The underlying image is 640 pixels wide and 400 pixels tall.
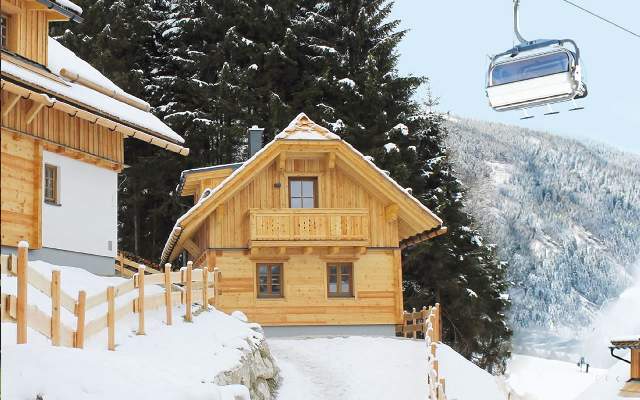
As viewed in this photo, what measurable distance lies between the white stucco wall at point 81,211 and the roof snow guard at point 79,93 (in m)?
1.41

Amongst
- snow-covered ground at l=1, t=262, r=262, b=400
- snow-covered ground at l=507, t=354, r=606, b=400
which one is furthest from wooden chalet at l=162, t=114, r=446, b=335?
snow-covered ground at l=507, t=354, r=606, b=400

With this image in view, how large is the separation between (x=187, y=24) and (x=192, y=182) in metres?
13.6

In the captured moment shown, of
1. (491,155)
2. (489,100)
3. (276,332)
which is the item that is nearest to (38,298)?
(489,100)

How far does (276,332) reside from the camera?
95.6ft

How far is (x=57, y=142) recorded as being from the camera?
886 inches

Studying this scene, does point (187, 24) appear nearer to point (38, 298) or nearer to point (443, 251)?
point (443, 251)

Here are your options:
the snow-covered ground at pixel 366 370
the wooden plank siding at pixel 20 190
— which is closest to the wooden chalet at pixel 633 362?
the snow-covered ground at pixel 366 370

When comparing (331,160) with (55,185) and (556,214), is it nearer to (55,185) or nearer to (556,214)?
(55,185)

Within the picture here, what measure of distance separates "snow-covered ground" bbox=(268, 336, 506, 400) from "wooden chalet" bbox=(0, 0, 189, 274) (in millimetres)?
5705

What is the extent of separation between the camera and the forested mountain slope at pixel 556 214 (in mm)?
101312

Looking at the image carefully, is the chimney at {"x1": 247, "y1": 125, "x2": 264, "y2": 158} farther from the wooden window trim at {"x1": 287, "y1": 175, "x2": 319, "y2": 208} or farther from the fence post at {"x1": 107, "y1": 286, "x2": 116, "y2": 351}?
the fence post at {"x1": 107, "y1": 286, "x2": 116, "y2": 351}

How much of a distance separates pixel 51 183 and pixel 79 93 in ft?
7.40

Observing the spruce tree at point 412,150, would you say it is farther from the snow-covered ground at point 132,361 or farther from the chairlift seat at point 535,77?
the chairlift seat at point 535,77

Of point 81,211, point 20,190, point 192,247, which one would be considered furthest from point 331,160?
point 20,190
